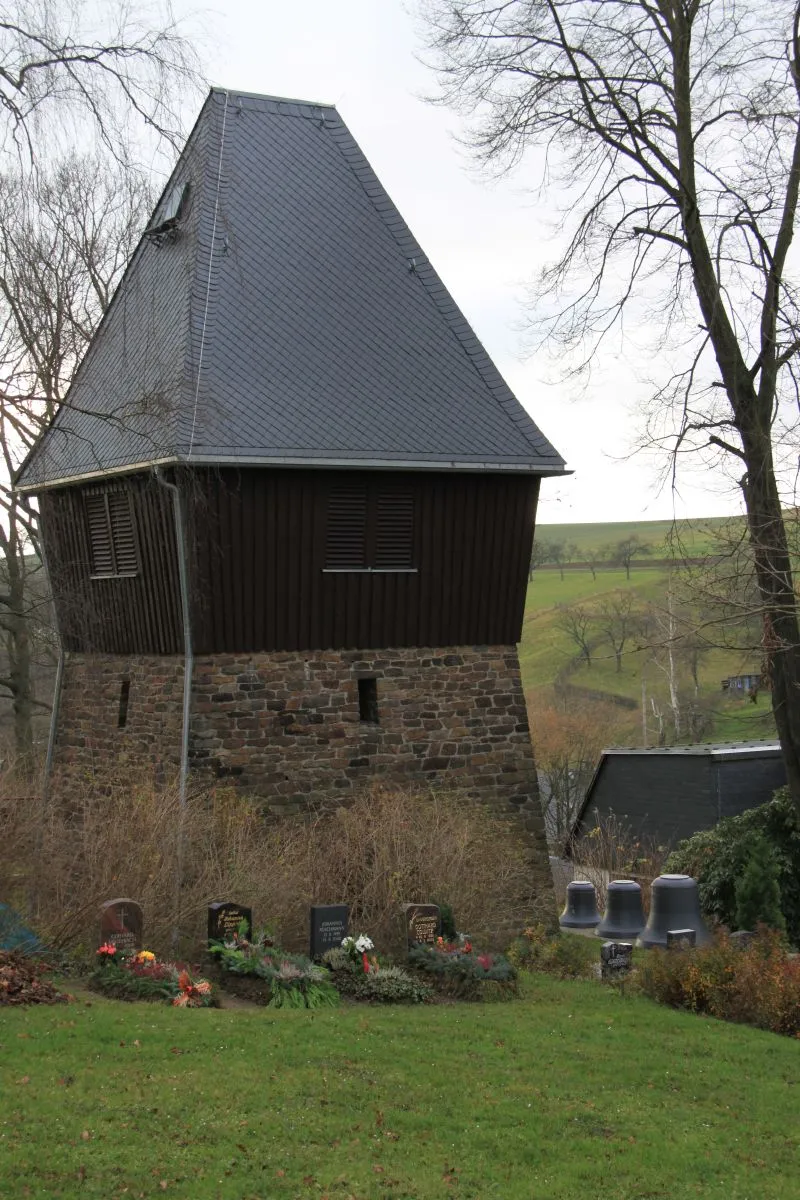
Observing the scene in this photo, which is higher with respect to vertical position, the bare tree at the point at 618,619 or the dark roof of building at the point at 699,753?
the bare tree at the point at 618,619

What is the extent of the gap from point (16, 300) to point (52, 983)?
31.1 ft

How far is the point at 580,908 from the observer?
22.8 metres

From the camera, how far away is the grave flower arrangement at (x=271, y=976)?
492 inches

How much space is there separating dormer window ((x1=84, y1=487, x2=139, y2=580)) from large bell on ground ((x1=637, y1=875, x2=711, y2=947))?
325 inches

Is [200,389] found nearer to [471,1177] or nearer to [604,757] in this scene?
[471,1177]

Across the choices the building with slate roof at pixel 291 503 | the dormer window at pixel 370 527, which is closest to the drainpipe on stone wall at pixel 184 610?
the building with slate roof at pixel 291 503

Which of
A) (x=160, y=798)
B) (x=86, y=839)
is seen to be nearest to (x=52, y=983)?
(x=86, y=839)

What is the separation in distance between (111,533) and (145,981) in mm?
8619

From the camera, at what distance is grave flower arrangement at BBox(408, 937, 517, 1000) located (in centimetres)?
1377

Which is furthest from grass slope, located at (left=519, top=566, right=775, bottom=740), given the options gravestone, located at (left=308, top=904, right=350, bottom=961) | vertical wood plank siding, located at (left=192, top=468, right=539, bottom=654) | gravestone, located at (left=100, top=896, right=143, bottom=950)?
gravestone, located at (left=100, top=896, right=143, bottom=950)

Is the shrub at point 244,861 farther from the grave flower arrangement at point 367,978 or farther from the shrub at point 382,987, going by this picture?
the shrub at point 382,987

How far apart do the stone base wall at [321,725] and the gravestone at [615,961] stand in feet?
12.1

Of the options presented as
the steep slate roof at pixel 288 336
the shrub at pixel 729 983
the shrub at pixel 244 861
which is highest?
the steep slate roof at pixel 288 336

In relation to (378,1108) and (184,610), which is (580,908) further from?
(378,1108)
